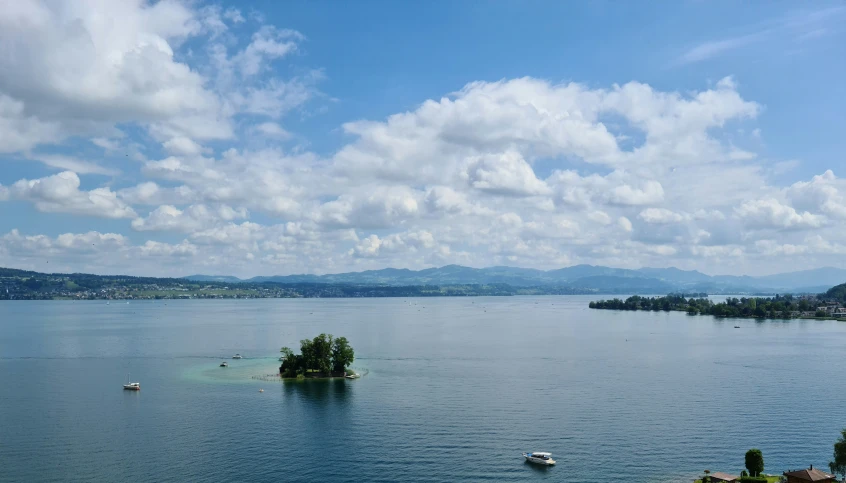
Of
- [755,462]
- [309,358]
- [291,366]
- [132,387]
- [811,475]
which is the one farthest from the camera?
[309,358]

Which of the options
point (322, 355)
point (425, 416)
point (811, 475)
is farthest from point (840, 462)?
point (322, 355)

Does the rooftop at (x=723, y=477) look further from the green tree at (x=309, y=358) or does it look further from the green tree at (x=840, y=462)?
the green tree at (x=309, y=358)

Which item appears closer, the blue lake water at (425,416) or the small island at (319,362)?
the blue lake water at (425,416)

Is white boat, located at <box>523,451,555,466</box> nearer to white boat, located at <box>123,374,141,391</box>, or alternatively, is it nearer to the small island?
the small island

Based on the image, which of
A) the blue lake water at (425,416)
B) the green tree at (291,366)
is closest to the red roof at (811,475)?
the blue lake water at (425,416)

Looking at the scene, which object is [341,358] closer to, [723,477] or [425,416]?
[425,416]

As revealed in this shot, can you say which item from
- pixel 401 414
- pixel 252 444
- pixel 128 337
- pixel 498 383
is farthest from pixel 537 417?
pixel 128 337

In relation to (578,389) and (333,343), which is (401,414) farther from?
(333,343)
